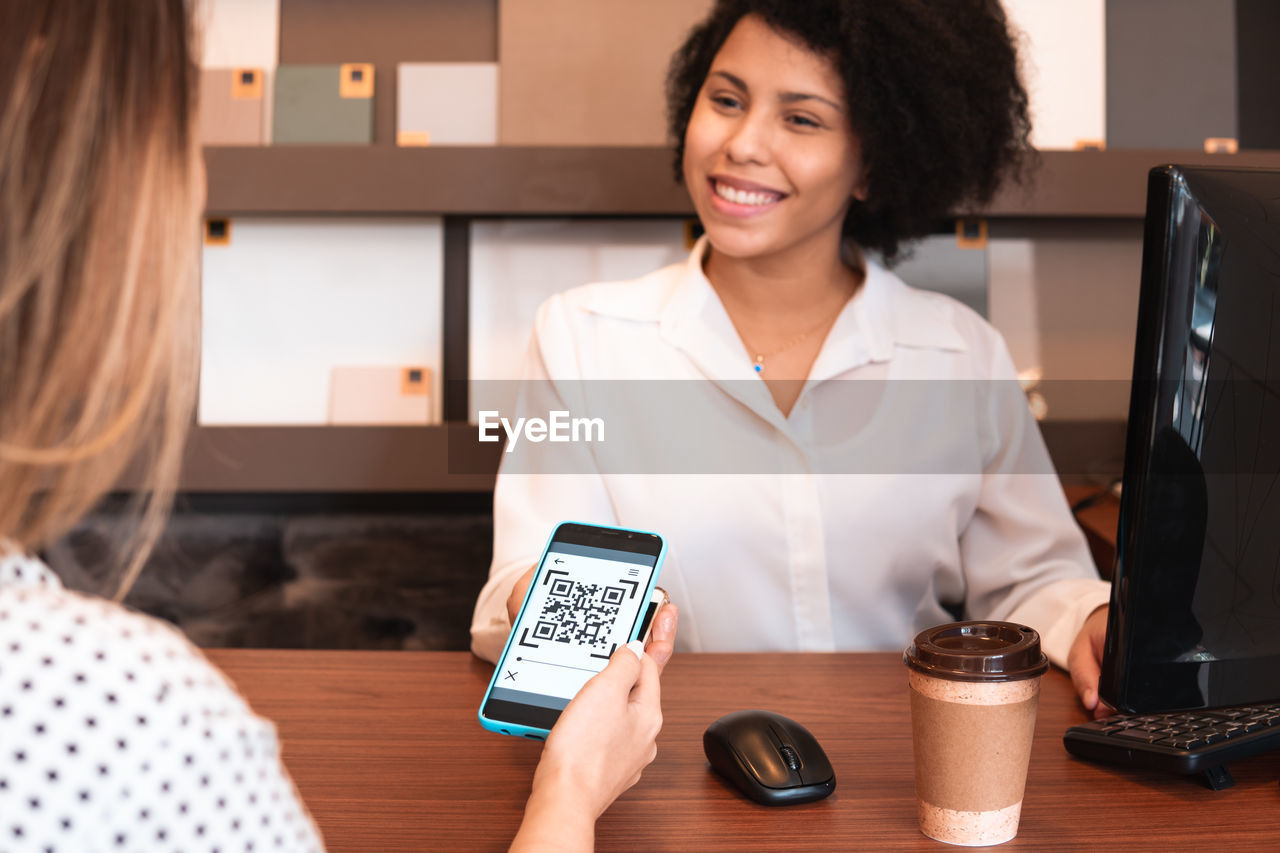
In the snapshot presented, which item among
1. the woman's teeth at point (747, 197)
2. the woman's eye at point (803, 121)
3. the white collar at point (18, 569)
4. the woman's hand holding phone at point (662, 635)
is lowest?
the woman's hand holding phone at point (662, 635)

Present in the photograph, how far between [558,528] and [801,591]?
0.61 metres

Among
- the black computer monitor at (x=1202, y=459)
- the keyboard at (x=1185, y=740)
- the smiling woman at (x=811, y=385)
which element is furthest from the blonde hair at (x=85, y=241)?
the smiling woman at (x=811, y=385)

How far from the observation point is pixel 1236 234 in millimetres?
635

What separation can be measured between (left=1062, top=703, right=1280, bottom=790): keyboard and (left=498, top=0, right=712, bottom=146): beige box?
5.36 ft

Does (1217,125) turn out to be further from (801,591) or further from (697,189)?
(801,591)

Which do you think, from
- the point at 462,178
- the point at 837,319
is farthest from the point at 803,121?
the point at 462,178

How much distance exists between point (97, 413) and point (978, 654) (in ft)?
1.66

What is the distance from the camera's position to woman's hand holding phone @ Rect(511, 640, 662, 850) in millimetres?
595

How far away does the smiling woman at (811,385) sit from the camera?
142 centimetres

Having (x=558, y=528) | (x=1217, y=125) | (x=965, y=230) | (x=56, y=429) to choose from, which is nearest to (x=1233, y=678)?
(x=558, y=528)

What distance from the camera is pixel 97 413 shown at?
18.0 inches

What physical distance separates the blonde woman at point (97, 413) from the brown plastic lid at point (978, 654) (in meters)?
0.38

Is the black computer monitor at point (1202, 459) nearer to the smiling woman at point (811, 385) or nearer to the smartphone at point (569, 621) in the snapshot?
the smartphone at point (569, 621)

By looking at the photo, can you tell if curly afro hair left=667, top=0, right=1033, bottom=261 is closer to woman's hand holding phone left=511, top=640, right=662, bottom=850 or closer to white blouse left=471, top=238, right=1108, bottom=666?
white blouse left=471, top=238, right=1108, bottom=666
